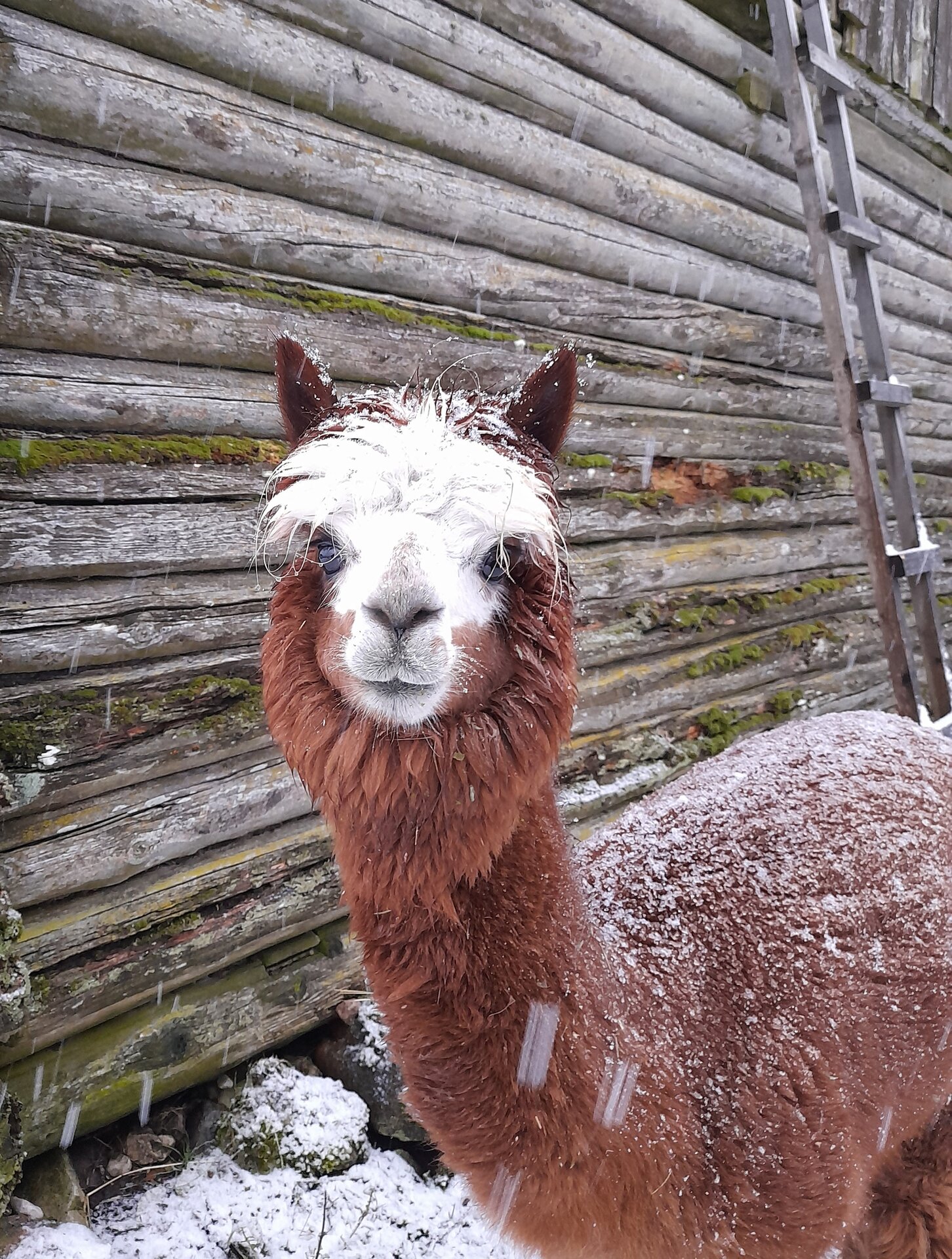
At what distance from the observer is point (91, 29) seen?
80.5 inches

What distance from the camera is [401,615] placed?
1.15 metres

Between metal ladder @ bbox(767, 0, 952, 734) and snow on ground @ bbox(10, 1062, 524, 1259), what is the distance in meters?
3.01

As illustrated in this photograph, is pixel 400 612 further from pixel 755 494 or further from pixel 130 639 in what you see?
pixel 755 494

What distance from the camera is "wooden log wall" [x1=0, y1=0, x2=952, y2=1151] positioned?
84.6 inches

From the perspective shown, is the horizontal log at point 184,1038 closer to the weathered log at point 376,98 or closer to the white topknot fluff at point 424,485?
the white topknot fluff at point 424,485

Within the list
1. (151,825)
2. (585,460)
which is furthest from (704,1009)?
(585,460)

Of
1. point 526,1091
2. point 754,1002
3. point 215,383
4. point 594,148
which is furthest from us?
point 594,148

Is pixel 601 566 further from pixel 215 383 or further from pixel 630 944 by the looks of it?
pixel 630 944

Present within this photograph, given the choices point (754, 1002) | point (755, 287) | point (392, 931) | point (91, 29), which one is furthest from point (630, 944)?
point (755, 287)

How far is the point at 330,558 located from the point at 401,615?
299 millimetres

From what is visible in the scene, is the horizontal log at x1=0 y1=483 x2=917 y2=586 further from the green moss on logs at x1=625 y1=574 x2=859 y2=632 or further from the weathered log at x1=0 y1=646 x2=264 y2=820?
the green moss on logs at x1=625 y1=574 x2=859 y2=632

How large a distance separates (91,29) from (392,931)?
240 cm

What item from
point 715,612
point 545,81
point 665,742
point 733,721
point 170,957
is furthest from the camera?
point 733,721

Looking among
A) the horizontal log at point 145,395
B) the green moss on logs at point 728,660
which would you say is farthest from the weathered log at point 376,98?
the green moss on logs at point 728,660
